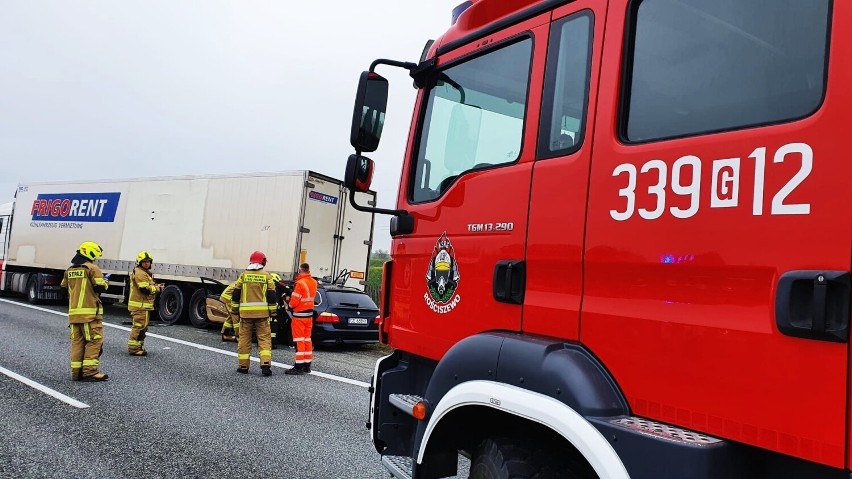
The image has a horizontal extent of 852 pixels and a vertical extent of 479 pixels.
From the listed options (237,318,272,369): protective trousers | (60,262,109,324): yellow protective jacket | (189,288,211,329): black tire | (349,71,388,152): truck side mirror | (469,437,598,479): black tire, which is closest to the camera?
(469,437,598,479): black tire

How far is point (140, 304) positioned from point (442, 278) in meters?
7.79

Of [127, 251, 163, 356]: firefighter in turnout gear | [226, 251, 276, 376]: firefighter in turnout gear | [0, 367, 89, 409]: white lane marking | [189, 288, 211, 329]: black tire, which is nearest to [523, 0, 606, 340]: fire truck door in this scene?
[0, 367, 89, 409]: white lane marking

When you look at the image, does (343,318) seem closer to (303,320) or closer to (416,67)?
(303,320)

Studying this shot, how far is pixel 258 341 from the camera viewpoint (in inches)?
323

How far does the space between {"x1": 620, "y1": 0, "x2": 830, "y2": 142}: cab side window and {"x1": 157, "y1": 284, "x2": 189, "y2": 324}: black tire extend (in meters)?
13.5

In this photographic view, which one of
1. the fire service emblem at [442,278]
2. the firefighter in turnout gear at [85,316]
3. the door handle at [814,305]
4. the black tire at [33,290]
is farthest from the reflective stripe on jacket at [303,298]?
the black tire at [33,290]

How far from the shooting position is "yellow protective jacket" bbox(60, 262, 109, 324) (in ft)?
24.2

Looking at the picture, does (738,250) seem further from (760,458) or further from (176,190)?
(176,190)

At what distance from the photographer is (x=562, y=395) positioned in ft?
6.31

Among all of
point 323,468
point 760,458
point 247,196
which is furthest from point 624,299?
point 247,196

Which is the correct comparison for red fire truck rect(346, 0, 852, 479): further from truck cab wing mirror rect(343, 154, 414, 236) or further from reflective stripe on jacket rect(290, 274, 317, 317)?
reflective stripe on jacket rect(290, 274, 317, 317)

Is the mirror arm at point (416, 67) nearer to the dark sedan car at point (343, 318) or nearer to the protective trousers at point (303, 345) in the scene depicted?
the protective trousers at point (303, 345)

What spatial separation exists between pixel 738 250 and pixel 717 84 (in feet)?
1.70

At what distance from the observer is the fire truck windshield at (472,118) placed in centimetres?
251
